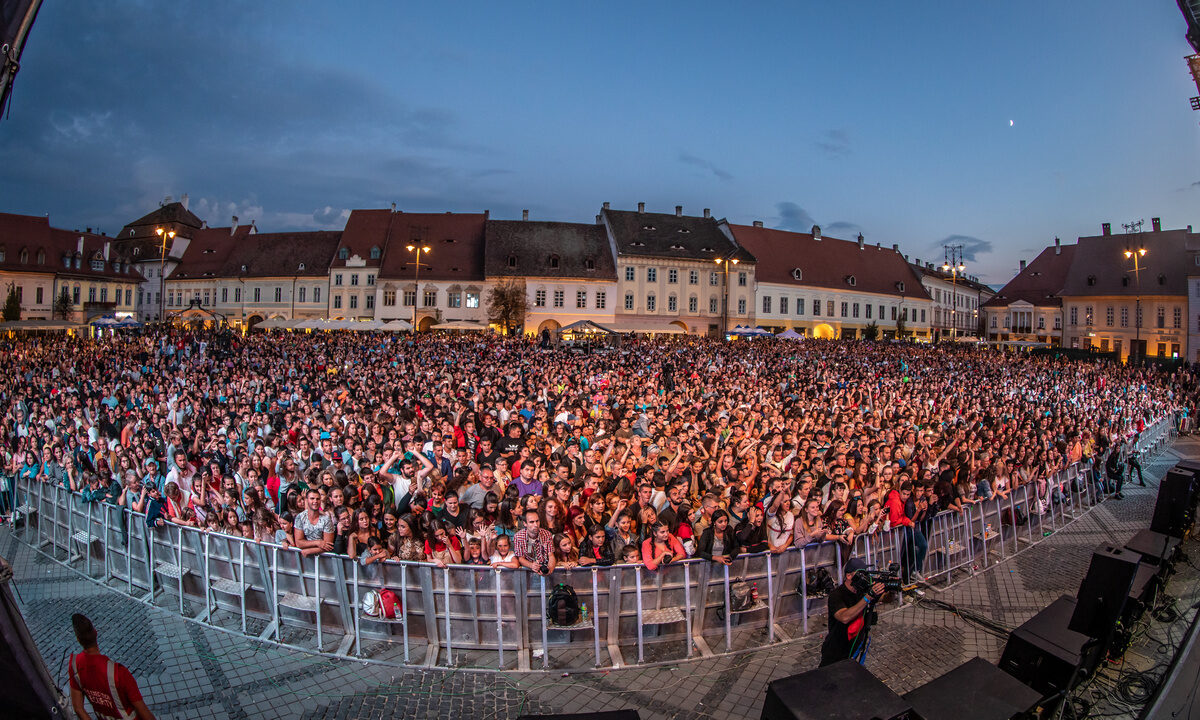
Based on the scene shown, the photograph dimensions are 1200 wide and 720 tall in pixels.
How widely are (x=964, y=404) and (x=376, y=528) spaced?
15.9 metres

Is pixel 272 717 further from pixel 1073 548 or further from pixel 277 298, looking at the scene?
pixel 277 298

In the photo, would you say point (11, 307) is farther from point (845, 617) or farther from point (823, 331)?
point (823, 331)

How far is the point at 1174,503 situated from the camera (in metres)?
8.00

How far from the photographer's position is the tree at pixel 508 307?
4369 cm

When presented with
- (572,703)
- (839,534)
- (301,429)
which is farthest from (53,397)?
(839,534)

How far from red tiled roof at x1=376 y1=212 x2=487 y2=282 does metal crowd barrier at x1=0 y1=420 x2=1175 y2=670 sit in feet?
138

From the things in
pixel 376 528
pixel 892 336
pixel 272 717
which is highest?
pixel 892 336

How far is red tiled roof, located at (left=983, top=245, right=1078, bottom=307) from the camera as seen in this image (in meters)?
59.8

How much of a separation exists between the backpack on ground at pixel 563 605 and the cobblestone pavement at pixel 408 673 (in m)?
Result: 0.48

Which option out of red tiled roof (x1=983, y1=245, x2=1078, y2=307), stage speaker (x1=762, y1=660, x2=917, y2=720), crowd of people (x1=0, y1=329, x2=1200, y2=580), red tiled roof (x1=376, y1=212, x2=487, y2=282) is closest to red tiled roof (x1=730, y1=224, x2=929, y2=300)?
red tiled roof (x1=983, y1=245, x2=1078, y2=307)

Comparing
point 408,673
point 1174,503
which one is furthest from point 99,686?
point 1174,503

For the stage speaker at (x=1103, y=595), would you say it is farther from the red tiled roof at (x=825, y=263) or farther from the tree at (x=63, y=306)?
the tree at (x=63, y=306)

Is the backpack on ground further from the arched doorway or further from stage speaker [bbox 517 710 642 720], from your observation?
the arched doorway

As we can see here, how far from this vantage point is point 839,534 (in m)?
6.62
